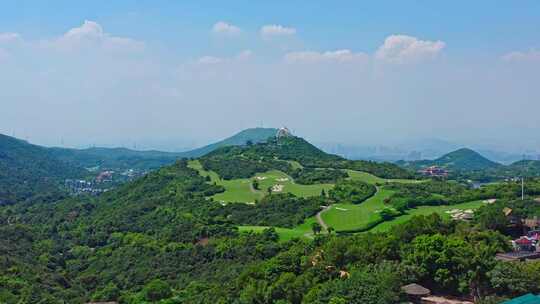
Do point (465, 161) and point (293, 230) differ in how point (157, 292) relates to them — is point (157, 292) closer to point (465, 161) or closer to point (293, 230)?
point (293, 230)

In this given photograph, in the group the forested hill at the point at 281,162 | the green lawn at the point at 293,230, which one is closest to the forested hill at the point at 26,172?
the forested hill at the point at 281,162

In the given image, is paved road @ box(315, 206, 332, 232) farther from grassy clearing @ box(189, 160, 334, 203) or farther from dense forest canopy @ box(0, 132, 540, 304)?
grassy clearing @ box(189, 160, 334, 203)

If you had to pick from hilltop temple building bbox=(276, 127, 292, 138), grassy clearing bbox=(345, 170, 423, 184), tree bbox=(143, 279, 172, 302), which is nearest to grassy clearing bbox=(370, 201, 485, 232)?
grassy clearing bbox=(345, 170, 423, 184)

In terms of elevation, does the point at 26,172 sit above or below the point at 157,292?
above

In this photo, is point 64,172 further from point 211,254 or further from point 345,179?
point 211,254

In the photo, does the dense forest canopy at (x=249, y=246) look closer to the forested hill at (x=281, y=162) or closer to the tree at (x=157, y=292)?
the tree at (x=157, y=292)

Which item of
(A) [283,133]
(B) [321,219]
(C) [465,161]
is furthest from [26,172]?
(C) [465,161]
